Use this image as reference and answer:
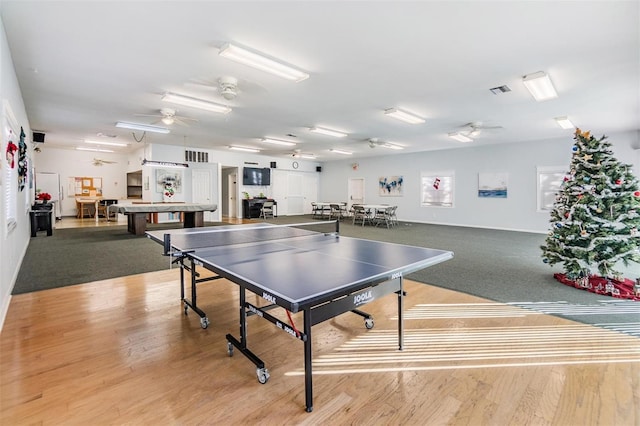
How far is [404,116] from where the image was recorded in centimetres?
643

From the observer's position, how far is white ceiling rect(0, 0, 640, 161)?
9.18 feet

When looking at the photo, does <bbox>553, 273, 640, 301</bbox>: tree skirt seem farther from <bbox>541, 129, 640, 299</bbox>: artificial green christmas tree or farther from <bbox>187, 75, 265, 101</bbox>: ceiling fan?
<bbox>187, 75, 265, 101</bbox>: ceiling fan

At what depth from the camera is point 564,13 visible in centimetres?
279

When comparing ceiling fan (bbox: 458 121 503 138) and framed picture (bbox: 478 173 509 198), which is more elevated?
ceiling fan (bbox: 458 121 503 138)

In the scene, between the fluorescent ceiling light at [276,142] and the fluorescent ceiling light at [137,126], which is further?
the fluorescent ceiling light at [276,142]

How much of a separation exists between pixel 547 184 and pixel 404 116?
592cm

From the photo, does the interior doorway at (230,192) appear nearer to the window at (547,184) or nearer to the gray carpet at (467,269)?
the gray carpet at (467,269)

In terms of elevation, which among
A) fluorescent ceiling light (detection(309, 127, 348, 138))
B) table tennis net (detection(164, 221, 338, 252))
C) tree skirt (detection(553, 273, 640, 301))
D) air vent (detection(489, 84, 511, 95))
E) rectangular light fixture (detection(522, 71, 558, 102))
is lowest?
tree skirt (detection(553, 273, 640, 301))

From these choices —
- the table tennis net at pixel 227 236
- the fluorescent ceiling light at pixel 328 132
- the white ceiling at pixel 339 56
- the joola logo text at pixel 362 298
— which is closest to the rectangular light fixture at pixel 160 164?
the white ceiling at pixel 339 56

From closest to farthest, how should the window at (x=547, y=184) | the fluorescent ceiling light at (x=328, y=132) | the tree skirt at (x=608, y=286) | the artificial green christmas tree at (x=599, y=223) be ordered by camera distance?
the tree skirt at (x=608, y=286) → the artificial green christmas tree at (x=599, y=223) → the fluorescent ceiling light at (x=328, y=132) → the window at (x=547, y=184)

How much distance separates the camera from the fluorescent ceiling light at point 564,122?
665 centimetres

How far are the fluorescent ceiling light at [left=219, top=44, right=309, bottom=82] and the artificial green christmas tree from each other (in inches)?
166

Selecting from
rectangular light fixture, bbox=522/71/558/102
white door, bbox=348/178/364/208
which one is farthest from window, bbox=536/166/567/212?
white door, bbox=348/178/364/208

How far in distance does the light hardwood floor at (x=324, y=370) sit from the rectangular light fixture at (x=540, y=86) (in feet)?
10.7
